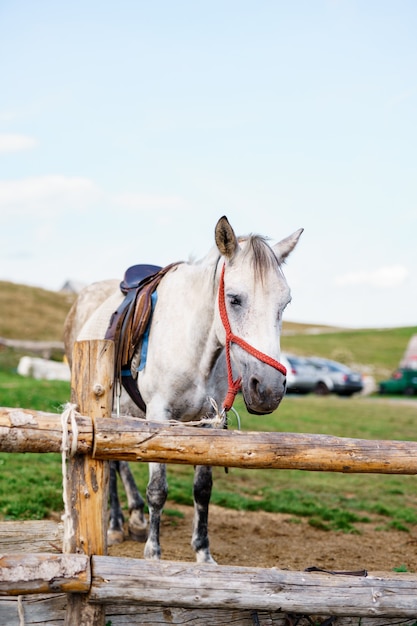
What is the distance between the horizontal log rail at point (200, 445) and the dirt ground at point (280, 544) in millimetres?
2236

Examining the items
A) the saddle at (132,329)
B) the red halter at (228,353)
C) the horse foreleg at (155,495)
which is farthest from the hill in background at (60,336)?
the red halter at (228,353)

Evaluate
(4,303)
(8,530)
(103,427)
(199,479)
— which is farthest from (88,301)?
(4,303)

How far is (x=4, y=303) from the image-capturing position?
41.8 meters

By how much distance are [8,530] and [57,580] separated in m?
1.25

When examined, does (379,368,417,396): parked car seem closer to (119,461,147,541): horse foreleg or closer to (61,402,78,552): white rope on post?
(119,461,147,541): horse foreleg

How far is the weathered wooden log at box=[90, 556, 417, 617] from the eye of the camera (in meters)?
3.21

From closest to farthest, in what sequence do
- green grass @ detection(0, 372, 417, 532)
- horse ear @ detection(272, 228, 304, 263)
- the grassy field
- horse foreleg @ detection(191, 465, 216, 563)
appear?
horse ear @ detection(272, 228, 304, 263) < horse foreleg @ detection(191, 465, 216, 563) < green grass @ detection(0, 372, 417, 532) < the grassy field

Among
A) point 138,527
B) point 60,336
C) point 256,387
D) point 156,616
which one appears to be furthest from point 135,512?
point 60,336

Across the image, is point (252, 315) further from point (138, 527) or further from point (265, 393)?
point (138, 527)

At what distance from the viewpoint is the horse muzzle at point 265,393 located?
381 cm

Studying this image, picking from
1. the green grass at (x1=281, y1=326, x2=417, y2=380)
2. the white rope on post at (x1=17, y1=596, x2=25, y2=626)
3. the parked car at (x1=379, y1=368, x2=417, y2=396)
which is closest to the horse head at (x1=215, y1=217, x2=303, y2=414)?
the white rope on post at (x1=17, y1=596, x2=25, y2=626)

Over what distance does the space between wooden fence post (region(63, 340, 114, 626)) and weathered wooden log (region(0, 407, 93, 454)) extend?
14 centimetres

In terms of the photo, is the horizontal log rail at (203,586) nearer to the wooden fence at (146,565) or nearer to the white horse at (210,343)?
the wooden fence at (146,565)

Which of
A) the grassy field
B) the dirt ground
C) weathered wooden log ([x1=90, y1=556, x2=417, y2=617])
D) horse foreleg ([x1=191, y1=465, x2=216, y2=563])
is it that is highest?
weathered wooden log ([x1=90, y1=556, x2=417, y2=617])
